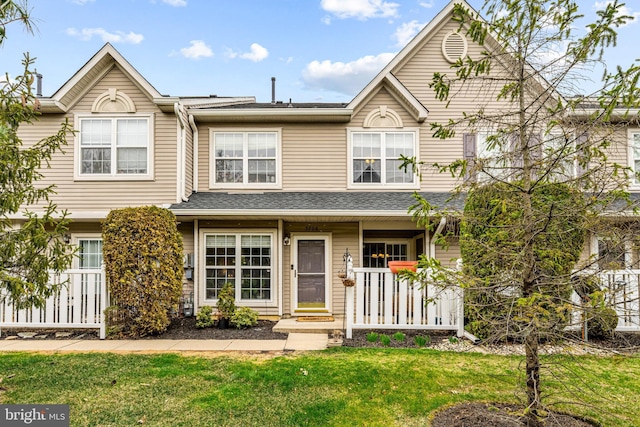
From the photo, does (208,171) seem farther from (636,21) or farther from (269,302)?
(636,21)

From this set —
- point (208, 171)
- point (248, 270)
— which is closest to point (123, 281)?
point (248, 270)

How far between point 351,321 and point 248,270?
343cm

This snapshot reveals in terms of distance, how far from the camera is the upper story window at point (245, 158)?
34.0ft

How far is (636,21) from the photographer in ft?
10.4

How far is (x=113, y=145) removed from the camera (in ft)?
31.2

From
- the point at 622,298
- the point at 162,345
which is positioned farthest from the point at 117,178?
the point at 622,298

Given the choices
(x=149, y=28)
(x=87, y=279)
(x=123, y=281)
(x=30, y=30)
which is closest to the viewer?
(x=30, y=30)

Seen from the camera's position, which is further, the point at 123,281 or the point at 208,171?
the point at 208,171

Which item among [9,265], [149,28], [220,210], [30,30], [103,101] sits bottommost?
[9,265]

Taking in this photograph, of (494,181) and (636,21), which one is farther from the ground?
(636,21)

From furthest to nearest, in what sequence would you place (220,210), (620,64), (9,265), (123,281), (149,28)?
1. (149,28)
2. (220,210)
3. (123,281)
4. (9,265)
5. (620,64)

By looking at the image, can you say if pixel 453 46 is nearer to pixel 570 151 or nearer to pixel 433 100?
pixel 433 100

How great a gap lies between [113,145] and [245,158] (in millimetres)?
3215

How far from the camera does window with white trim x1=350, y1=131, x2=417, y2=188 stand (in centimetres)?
1040
